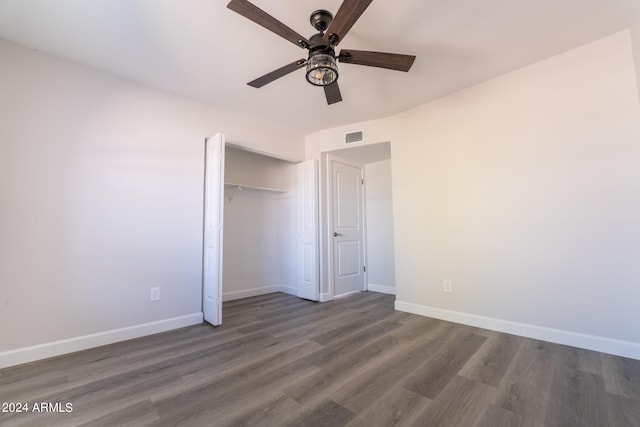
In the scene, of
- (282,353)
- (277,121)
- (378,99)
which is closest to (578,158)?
(378,99)

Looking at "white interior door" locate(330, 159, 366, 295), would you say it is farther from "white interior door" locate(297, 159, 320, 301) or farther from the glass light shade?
the glass light shade

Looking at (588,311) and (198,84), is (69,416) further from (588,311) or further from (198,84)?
(588,311)

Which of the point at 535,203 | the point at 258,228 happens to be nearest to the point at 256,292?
the point at 258,228

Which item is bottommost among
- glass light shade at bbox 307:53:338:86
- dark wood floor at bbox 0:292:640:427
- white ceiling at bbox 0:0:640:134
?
dark wood floor at bbox 0:292:640:427

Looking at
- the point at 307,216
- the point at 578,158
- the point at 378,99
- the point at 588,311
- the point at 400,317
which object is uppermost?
the point at 378,99

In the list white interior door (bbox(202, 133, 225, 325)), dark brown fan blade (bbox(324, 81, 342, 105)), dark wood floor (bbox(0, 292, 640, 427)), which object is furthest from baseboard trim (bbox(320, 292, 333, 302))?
dark brown fan blade (bbox(324, 81, 342, 105))

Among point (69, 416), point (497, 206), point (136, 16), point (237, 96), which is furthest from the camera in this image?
point (237, 96)

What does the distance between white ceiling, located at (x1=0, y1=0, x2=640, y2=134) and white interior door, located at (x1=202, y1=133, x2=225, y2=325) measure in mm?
729

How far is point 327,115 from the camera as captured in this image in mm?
3572

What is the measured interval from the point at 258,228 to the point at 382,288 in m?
2.29

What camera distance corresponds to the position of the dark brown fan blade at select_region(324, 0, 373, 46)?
1.41m

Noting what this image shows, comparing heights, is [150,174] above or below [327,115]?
below

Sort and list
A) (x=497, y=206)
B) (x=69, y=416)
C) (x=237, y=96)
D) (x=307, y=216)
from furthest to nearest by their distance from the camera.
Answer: (x=307, y=216) → (x=237, y=96) → (x=497, y=206) → (x=69, y=416)

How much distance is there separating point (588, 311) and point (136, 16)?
4219 millimetres
